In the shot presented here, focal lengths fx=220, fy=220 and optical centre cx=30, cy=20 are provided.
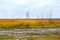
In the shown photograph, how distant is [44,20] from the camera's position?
1523 centimetres

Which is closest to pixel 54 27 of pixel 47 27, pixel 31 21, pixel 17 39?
pixel 47 27

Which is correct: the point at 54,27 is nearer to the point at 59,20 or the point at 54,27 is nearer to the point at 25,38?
the point at 59,20

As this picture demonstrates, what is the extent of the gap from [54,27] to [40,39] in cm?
534

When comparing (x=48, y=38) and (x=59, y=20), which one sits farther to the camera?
(x=59, y=20)

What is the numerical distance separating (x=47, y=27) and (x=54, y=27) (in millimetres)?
575

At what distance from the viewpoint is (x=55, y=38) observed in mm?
11086

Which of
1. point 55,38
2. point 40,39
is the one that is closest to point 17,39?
point 40,39

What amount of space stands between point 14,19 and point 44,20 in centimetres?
211

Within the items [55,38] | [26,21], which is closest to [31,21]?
[26,21]

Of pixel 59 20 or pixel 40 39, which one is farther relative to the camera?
pixel 59 20

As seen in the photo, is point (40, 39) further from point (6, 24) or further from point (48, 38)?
point (6, 24)

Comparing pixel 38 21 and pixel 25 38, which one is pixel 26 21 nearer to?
pixel 38 21

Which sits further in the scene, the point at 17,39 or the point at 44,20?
the point at 44,20

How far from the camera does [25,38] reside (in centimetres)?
1071
